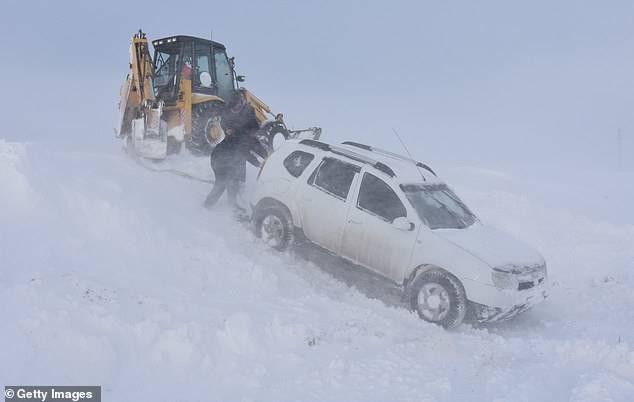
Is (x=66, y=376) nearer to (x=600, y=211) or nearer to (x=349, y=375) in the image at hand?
(x=349, y=375)

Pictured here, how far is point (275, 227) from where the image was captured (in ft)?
25.7

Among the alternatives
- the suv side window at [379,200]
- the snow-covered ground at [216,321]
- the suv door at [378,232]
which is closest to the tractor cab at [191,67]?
Answer: the snow-covered ground at [216,321]

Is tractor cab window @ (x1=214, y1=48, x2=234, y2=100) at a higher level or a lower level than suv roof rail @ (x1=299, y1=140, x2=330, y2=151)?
higher

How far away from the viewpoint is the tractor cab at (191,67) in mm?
11961

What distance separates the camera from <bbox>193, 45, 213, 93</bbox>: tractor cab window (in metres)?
12.1

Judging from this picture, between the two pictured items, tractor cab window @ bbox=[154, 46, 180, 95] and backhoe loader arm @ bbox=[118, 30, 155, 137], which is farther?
tractor cab window @ bbox=[154, 46, 180, 95]

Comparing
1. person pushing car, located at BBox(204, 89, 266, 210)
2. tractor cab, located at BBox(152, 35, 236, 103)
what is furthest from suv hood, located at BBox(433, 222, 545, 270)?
tractor cab, located at BBox(152, 35, 236, 103)

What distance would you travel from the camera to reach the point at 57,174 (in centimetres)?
738

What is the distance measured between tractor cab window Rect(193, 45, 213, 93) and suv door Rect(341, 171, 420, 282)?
644cm

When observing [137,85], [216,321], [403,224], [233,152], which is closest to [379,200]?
[403,224]

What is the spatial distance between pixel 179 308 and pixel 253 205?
3075 mm

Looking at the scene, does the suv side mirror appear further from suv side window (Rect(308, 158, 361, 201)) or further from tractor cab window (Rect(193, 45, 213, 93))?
tractor cab window (Rect(193, 45, 213, 93))

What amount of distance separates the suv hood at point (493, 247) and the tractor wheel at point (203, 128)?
22.1ft

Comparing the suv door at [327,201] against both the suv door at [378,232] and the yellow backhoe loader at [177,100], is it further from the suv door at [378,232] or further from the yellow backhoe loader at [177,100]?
the yellow backhoe loader at [177,100]
